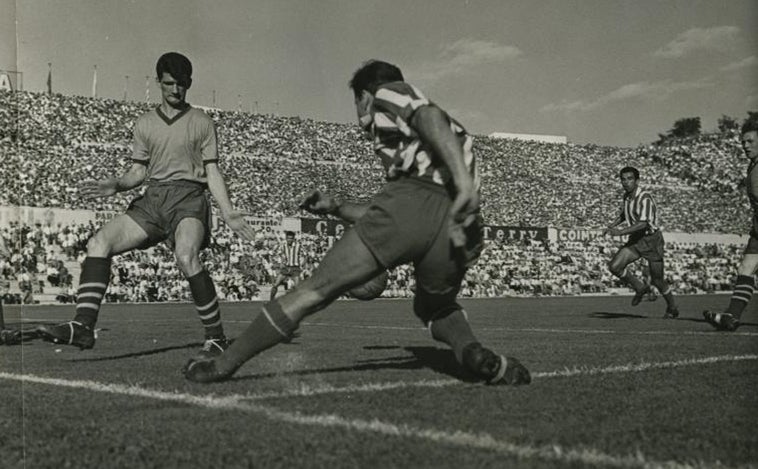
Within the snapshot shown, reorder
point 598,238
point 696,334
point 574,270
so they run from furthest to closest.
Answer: point 598,238 → point 574,270 → point 696,334

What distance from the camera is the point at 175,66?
19.4 ft

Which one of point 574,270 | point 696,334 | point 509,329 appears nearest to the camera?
point 696,334

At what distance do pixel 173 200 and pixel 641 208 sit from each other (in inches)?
347

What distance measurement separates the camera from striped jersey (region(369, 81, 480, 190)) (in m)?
3.97

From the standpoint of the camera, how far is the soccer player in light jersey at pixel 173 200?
5.77 m

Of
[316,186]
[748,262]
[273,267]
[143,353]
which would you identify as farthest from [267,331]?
[316,186]

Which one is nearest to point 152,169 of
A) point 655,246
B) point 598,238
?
point 655,246

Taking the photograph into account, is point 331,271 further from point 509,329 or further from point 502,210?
point 502,210

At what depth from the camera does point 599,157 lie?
58.3m

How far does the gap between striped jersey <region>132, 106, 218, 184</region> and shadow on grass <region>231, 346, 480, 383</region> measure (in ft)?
6.15

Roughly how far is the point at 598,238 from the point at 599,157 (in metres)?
15.3

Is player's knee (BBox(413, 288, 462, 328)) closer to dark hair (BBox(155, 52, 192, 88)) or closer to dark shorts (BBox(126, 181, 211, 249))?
dark shorts (BBox(126, 181, 211, 249))

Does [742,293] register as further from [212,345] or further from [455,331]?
[212,345]

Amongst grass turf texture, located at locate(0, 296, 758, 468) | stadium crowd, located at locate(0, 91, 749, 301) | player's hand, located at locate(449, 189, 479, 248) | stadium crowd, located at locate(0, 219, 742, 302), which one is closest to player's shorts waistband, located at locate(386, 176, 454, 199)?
player's hand, located at locate(449, 189, 479, 248)
